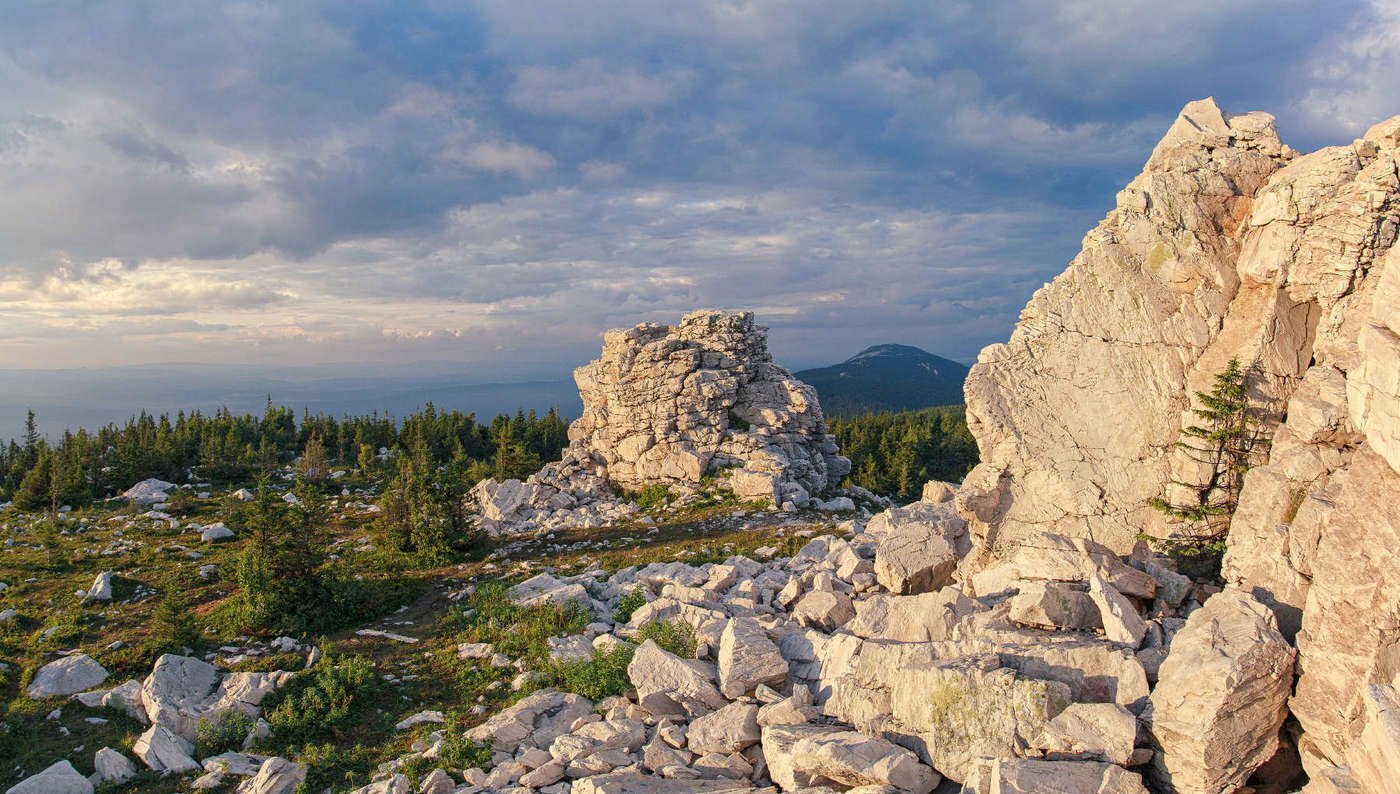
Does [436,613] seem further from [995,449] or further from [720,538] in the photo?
[995,449]

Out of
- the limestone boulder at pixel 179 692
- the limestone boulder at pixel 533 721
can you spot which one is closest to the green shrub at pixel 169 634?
the limestone boulder at pixel 179 692

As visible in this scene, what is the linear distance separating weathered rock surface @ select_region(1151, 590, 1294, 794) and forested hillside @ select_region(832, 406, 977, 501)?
136 ft

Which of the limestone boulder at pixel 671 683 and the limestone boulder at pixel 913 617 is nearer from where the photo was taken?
the limestone boulder at pixel 671 683

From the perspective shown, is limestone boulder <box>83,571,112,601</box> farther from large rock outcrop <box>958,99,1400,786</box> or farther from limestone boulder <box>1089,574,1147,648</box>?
limestone boulder <box>1089,574,1147,648</box>

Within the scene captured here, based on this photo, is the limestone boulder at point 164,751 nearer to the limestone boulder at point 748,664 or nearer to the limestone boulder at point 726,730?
the limestone boulder at point 726,730

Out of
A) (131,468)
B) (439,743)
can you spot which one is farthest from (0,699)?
(131,468)

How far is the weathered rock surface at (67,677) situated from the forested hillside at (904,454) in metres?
41.2

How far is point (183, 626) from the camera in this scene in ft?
69.0

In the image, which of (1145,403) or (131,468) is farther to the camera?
(131,468)

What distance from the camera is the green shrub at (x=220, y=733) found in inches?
597

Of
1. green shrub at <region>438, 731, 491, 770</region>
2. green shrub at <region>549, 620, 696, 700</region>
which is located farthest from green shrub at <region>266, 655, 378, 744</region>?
green shrub at <region>549, 620, 696, 700</region>

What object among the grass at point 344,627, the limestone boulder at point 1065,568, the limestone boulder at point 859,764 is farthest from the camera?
the grass at point 344,627

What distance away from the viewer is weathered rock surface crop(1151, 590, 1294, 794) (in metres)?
9.22

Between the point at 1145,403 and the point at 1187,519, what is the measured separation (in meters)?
2.67
